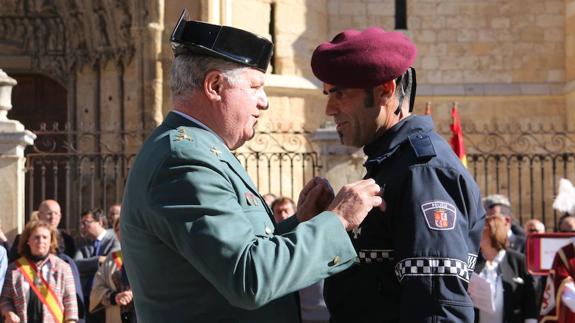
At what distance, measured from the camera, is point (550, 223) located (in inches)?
742

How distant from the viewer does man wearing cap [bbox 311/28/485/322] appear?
3.51m

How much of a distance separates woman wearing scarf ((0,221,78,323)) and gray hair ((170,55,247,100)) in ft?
19.0

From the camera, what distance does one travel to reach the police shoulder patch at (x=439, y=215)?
11.6ft

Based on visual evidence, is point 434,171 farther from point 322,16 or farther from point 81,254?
point 322,16

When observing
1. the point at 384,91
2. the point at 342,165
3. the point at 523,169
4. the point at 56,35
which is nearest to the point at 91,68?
the point at 56,35

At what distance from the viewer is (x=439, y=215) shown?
355 cm

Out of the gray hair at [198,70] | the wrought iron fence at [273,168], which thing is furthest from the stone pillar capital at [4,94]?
the gray hair at [198,70]

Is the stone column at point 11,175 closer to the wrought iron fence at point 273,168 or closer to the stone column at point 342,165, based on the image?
the wrought iron fence at point 273,168

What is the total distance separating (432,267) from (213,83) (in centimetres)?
91

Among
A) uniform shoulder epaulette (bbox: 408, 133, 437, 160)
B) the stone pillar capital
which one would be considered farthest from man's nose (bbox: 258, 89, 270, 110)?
the stone pillar capital

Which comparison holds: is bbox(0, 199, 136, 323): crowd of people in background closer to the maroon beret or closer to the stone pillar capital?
the stone pillar capital

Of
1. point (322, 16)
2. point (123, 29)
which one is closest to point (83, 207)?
point (123, 29)

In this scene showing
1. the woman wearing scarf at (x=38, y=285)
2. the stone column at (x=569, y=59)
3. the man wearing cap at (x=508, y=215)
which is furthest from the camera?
the stone column at (x=569, y=59)

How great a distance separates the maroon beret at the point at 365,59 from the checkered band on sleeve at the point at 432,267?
651 mm
